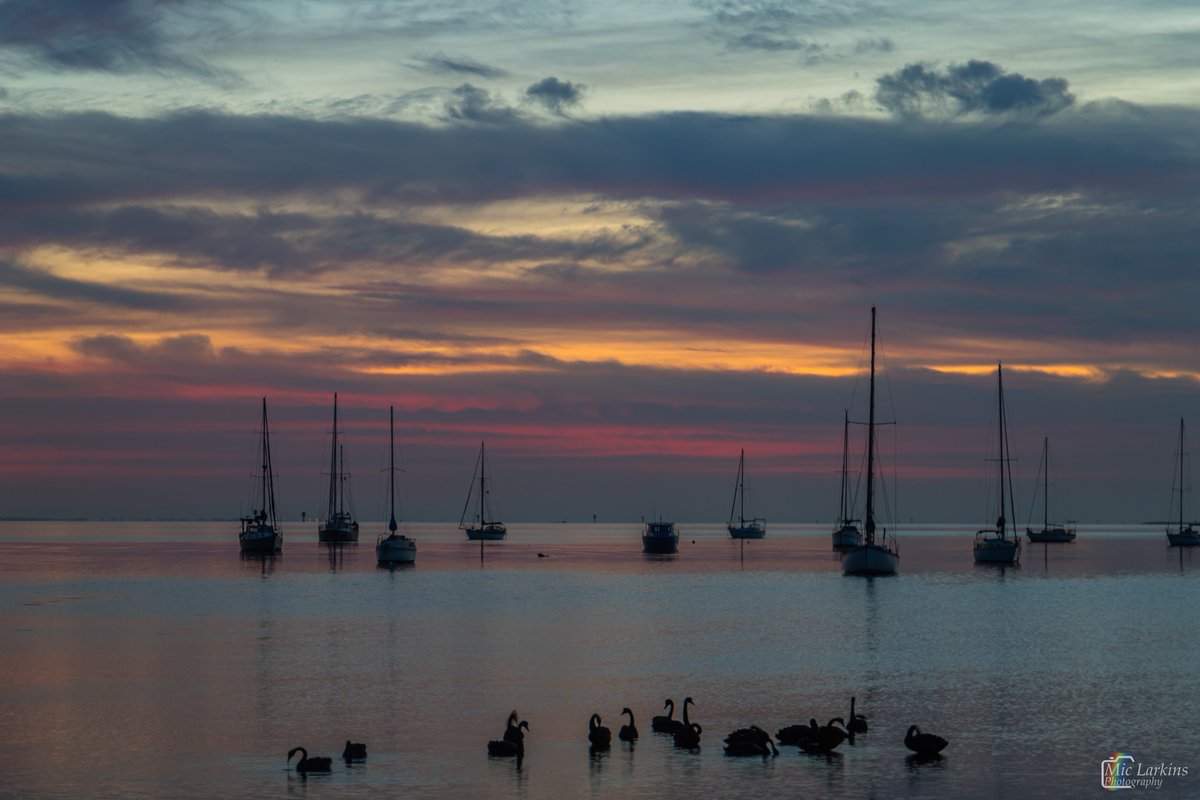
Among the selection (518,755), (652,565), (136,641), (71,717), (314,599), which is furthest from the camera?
(652,565)

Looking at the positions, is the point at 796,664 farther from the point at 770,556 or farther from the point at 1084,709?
the point at 770,556

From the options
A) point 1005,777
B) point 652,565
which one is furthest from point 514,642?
point 652,565

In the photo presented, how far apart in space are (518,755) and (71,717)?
15365 mm

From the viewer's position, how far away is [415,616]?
80.2 meters

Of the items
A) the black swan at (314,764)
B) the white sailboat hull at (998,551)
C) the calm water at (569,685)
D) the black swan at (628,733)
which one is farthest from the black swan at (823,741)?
the white sailboat hull at (998,551)

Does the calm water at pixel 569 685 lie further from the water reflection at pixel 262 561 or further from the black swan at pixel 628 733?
the water reflection at pixel 262 561

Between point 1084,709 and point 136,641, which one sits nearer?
point 1084,709

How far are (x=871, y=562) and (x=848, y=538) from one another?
7259 cm

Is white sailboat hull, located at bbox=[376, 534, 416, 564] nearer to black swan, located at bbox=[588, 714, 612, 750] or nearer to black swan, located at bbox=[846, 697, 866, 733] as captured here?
black swan, located at bbox=[846, 697, 866, 733]

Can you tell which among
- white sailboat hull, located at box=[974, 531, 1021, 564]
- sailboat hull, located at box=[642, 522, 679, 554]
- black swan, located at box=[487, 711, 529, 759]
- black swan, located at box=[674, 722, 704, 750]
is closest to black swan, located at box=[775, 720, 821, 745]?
black swan, located at box=[674, 722, 704, 750]

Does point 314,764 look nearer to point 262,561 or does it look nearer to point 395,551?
point 395,551

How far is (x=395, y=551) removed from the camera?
141m

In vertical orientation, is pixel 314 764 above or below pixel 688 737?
above

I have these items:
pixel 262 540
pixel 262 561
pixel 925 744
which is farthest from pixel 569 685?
pixel 262 540
